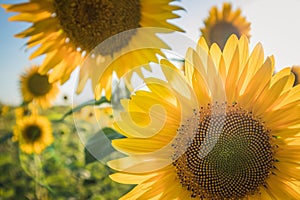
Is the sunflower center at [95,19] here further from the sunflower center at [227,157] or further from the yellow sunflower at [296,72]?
the yellow sunflower at [296,72]

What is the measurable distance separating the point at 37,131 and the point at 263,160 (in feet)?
8.38

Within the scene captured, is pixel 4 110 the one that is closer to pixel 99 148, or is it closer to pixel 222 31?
pixel 222 31

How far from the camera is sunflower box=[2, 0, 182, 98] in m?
1.69

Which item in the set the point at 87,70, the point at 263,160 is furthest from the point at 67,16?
the point at 263,160

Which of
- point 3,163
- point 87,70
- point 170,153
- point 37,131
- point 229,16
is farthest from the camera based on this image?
point 3,163

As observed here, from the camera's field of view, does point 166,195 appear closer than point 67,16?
Yes

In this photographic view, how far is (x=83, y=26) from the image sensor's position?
174cm

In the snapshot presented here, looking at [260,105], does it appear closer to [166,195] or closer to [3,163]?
[166,195]

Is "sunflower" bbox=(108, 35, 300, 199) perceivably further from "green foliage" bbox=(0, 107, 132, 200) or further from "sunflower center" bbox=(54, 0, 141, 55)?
Result: "green foliage" bbox=(0, 107, 132, 200)

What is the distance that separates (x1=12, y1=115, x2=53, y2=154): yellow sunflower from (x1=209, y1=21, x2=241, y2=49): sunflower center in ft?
5.08

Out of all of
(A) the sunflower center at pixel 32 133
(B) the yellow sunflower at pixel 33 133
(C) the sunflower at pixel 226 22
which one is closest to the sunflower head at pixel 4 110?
(B) the yellow sunflower at pixel 33 133

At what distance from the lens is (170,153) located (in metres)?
1.36

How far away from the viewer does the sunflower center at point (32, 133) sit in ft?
11.5

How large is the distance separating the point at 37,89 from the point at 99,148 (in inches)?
91.4
